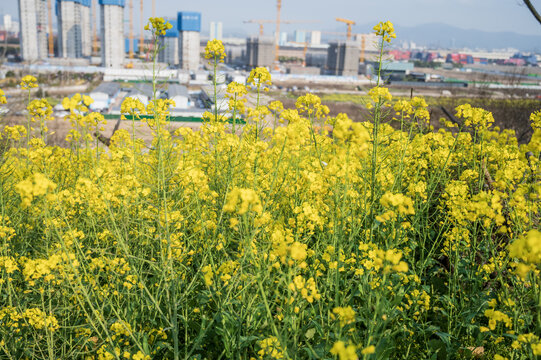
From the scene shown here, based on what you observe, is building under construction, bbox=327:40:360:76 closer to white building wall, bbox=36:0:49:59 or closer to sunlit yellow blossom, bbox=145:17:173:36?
white building wall, bbox=36:0:49:59

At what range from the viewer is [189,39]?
→ 95062mm

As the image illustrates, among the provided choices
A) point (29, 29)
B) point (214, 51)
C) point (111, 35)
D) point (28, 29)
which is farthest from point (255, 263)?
point (29, 29)

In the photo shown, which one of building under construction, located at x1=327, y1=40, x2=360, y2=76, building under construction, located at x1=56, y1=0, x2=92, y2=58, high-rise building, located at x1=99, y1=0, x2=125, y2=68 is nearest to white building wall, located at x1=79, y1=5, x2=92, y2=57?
building under construction, located at x1=56, y1=0, x2=92, y2=58

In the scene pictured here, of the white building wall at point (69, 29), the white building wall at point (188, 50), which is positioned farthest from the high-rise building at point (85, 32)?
the white building wall at point (188, 50)

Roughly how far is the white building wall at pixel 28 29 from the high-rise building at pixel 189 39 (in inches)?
1153

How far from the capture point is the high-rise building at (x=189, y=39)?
90.1 meters

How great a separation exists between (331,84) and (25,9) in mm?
64512

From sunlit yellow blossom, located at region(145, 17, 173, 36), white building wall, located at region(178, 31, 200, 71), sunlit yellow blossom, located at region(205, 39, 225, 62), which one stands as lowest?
sunlit yellow blossom, located at region(205, 39, 225, 62)

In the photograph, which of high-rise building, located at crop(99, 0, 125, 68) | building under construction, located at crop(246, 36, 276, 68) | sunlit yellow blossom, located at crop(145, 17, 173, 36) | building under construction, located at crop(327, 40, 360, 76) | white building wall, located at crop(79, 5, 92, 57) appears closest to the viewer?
sunlit yellow blossom, located at crop(145, 17, 173, 36)

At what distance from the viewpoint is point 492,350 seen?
2797 millimetres

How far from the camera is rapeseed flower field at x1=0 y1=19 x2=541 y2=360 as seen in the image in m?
2.27

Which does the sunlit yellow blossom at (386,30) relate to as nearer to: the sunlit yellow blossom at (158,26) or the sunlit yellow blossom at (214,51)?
the sunlit yellow blossom at (214,51)

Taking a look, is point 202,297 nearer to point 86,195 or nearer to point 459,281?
point 86,195

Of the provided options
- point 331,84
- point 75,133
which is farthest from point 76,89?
point 75,133
